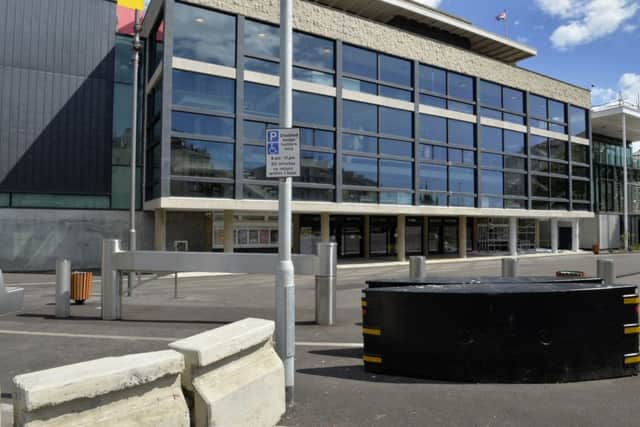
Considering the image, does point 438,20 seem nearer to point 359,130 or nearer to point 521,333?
point 359,130

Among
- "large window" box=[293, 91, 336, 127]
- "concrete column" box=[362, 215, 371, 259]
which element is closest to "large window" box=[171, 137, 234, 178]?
"large window" box=[293, 91, 336, 127]

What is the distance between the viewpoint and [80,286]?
1214 centimetres

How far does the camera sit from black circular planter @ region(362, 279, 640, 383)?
5520 mm

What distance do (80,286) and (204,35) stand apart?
48.6 feet

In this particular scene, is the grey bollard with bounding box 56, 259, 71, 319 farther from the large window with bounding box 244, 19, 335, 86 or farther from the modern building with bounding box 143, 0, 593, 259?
the large window with bounding box 244, 19, 335, 86

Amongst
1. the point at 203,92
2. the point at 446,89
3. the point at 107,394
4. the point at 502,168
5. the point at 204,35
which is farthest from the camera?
the point at 502,168

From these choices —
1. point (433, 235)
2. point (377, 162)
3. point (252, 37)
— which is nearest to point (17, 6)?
point (252, 37)

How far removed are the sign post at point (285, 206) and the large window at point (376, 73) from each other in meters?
21.9

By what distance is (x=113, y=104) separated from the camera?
85.3ft

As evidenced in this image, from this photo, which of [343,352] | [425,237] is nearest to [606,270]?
[343,352]

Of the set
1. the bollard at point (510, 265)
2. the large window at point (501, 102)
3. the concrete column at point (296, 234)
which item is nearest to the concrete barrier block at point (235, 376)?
the bollard at point (510, 265)

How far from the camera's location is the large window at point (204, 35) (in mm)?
21438

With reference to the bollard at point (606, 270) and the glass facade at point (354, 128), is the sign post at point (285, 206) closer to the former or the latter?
the bollard at point (606, 270)

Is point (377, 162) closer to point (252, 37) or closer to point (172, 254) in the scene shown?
point (252, 37)
